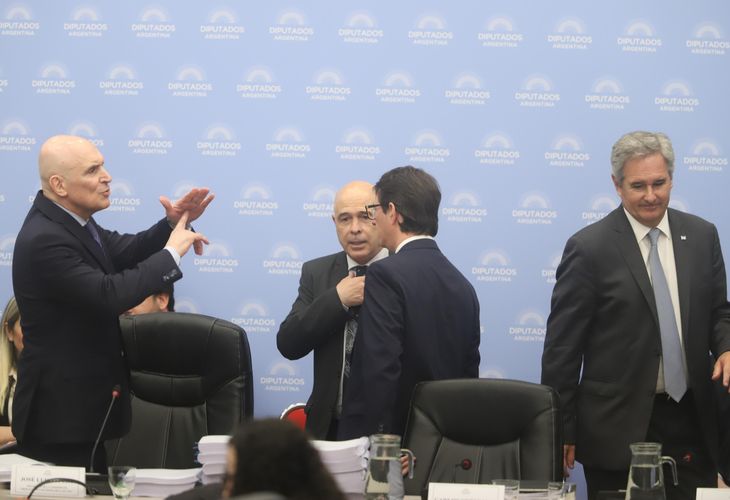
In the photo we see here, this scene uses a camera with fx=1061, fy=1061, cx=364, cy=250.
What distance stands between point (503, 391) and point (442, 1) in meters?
2.51

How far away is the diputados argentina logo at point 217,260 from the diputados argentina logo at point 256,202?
20 centimetres

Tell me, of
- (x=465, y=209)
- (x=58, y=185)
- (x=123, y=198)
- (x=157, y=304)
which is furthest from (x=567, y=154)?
(x=58, y=185)

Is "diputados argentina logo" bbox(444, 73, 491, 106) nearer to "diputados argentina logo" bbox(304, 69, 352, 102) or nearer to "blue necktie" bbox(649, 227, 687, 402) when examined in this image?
"diputados argentina logo" bbox(304, 69, 352, 102)

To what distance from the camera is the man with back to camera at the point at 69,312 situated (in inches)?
138

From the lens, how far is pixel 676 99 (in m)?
5.13

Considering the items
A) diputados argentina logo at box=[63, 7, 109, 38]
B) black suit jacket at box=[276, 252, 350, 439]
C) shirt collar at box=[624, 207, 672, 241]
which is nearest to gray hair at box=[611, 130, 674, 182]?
shirt collar at box=[624, 207, 672, 241]

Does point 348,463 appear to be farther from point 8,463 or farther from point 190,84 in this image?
point 190,84

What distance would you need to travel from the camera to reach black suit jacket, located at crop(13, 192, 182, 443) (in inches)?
138

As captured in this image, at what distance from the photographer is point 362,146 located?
5.23 meters

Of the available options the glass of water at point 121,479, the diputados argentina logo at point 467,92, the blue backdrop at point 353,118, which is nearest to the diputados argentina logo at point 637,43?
the blue backdrop at point 353,118

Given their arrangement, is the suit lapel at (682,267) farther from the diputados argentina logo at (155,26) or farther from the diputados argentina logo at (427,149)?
the diputados argentina logo at (155,26)

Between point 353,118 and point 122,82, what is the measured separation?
118 cm

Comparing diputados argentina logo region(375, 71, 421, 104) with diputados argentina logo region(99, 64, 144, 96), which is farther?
diputados argentina logo region(99, 64, 144, 96)

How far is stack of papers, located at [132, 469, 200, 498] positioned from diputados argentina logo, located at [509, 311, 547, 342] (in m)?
2.48
